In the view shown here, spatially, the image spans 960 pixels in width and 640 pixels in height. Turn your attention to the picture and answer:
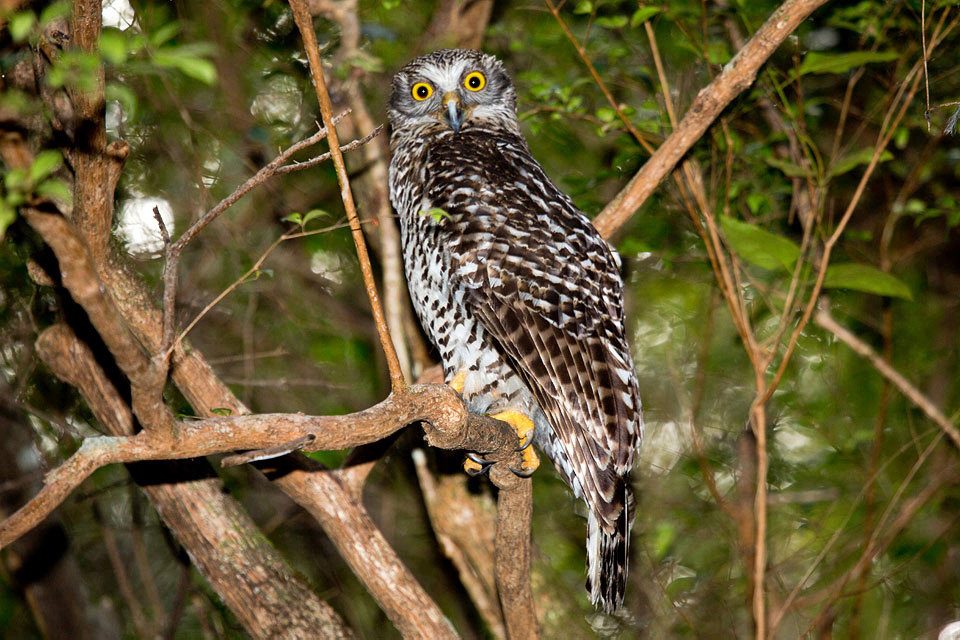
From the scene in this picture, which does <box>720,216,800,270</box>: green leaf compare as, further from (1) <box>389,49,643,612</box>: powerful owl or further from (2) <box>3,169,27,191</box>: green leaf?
(2) <box>3,169,27,191</box>: green leaf

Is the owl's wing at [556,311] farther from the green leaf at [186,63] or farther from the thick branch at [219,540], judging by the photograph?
the green leaf at [186,63]

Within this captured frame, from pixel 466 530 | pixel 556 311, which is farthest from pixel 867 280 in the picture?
pixel 466 530

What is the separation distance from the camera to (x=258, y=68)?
16.3ft

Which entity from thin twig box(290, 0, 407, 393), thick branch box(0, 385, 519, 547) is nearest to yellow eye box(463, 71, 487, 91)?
thick branch box(0, 385, 519, 547)

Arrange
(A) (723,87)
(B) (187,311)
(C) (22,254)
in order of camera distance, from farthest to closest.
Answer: (B) (187,311) → (C) (22,254) → (A) (723,87)

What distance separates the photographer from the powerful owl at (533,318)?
287 centimetres

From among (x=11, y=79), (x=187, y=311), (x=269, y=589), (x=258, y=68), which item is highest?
(x=258, y=68)

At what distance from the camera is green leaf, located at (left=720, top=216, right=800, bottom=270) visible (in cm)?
314

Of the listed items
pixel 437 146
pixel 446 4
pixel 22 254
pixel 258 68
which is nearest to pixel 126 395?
pixel 22 254

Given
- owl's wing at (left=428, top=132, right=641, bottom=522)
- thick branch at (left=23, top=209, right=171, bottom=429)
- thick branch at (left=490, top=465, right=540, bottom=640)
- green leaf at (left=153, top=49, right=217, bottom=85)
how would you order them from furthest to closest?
thick branch at (left=490, top=465, right=540, bottom=640), owl's wing at (left=428, top=132, right=641, bottom=522), thick branch at (left=23, top=209, right=171, bottom=429), green leaf at (left=153, top=49, right=217, bottom=85)

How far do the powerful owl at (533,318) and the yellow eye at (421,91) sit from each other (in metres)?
0.47

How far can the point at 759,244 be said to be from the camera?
3.22 metres

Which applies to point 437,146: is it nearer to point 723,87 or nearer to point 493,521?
point 723,87

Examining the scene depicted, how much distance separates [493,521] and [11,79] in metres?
2.53
